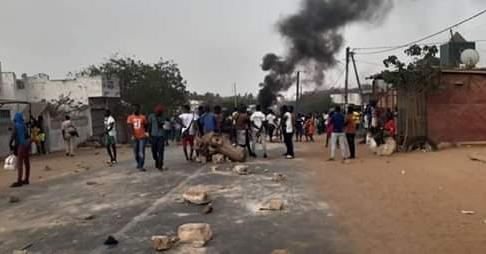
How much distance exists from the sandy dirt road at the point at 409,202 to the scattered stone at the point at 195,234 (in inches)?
64.4

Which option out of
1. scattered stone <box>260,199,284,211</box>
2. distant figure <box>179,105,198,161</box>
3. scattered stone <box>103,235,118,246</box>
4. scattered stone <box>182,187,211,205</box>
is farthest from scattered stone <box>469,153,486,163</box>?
scattered stone <box>103,235,118,246</box>

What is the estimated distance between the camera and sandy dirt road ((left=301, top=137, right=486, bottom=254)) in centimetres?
651

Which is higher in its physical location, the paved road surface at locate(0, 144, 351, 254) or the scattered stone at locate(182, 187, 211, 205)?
the scattered stone at locate(182, 187, 211, 205)

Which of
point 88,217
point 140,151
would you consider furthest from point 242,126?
point 88,217

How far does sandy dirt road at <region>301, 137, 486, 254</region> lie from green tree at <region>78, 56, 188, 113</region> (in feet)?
105

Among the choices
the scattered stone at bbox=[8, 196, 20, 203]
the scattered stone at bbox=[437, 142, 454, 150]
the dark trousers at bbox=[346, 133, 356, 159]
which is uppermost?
the dark trousers at bbox=[346, 133, 356, 159]

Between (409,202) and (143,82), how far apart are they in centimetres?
3959

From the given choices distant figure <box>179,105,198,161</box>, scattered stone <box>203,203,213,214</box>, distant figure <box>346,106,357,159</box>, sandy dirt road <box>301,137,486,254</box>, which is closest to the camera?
sandy dirt road <box>301,137,486,254</box>

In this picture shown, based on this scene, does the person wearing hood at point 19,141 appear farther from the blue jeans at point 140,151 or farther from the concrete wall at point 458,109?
the concrete wall at point 458,109

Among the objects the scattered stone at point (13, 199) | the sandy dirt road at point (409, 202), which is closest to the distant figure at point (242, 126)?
the sandy dirt road at point (409, 202)

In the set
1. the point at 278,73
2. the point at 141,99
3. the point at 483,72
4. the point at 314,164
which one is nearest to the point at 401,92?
the point at 483,72

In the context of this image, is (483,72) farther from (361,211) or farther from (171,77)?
(171,77)

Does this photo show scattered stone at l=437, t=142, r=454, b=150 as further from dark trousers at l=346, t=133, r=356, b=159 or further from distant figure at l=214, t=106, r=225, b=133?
distant figure at l=214, t=106, r=225, b=133

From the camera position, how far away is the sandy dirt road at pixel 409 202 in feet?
21.4
